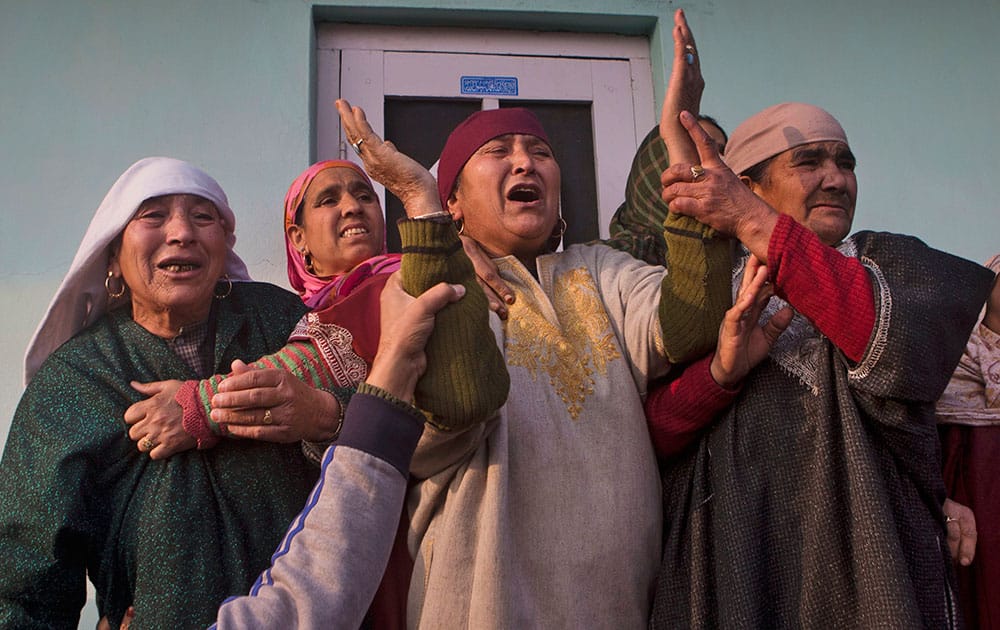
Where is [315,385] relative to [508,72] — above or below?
below

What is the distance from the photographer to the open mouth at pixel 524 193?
2328mm

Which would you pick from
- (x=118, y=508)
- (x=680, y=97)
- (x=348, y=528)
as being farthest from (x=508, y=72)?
(x=348, y=528)

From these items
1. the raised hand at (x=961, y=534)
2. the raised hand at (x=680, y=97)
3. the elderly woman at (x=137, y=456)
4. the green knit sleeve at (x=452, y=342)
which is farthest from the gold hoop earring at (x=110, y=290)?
the raised hand at (x=961, y=534)

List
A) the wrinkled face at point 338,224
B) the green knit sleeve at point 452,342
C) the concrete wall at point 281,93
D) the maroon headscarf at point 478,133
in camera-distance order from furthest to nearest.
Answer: the concrete wall at point 281,93 < the wrinkled face at point 338,224 < the maroon headscarf at point 478,133 < the green knit sleeve at point 452,342

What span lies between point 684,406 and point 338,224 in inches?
48.7

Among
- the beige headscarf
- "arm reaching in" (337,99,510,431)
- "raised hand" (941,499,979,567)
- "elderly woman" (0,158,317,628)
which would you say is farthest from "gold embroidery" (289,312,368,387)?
"raised hand" (941,499,979,567)

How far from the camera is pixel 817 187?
7.29 ft

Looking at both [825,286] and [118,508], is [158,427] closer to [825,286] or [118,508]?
[118,508]

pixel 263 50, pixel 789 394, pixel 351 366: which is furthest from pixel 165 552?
pixel 263 50

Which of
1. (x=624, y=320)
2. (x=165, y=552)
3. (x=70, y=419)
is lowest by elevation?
(x=165, y=552)

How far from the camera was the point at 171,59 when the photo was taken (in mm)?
3471

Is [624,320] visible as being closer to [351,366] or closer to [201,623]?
[351,366]

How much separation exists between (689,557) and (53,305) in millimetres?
1589

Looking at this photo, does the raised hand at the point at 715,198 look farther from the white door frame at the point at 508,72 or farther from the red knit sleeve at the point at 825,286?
the white door frame at the point at 508,72
